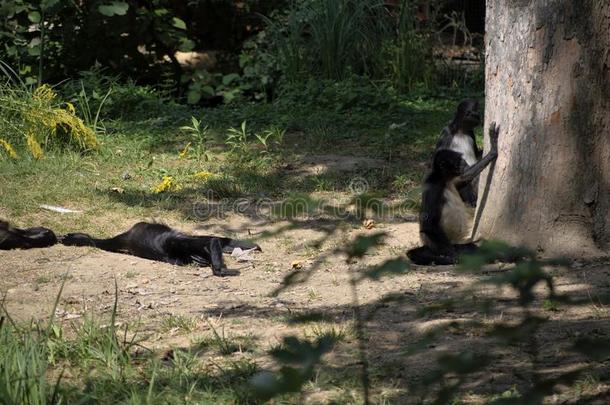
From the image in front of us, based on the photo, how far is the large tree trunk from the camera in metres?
5.83

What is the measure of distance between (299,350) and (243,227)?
5.47 meters

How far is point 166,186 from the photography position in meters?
8.55

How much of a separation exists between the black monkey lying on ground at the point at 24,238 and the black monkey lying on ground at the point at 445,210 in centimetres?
272

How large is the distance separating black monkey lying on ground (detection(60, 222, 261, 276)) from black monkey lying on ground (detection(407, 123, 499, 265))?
1.30 metres

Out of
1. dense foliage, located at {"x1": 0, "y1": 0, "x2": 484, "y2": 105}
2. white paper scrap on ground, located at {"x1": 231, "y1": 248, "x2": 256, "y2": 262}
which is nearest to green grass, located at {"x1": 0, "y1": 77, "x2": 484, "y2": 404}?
dense foliage, located at {"x1": 0, "y1": 0, "x2": 484, "y2": 105}

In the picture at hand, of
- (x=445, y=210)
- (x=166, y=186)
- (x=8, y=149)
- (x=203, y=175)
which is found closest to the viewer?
(x=445, y=210)

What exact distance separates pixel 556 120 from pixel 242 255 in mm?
2459

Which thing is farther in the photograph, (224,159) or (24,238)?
(224,159)

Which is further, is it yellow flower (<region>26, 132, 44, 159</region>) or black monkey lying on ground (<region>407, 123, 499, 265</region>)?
yellow flower (<region>26, 132, 44, 159</region>)

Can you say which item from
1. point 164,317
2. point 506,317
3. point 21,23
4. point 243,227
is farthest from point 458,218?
point 21,23

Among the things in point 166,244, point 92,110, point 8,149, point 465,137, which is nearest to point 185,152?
point 8,149

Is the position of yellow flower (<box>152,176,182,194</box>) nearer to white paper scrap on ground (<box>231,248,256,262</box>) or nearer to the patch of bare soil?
the patch of bare soil

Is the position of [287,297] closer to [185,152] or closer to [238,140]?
[185,152]

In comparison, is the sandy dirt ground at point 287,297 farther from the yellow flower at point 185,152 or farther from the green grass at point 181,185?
the yellow flower at point 185,152
